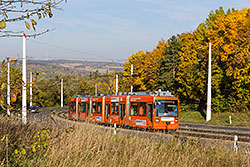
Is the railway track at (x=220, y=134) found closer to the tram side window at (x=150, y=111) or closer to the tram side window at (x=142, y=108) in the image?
the tram side window at (x=150, y=111)

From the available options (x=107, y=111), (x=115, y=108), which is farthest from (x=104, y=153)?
(x=107, y=111)

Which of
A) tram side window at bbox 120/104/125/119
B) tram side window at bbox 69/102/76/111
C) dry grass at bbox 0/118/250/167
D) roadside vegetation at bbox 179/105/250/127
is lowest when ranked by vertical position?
roadside vegetation at bbox 179/105/250/127

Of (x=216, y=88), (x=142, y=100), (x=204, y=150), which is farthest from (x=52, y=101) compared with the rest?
(x=204, y=150)

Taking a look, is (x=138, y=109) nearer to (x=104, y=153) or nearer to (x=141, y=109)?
(x=141, y=109)

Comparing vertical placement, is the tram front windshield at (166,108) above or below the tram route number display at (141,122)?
above

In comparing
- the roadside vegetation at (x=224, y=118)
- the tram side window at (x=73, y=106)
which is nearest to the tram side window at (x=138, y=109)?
the roadside vegetation at (x=224, y=118)

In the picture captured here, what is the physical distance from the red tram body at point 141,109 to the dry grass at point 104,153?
11.6m

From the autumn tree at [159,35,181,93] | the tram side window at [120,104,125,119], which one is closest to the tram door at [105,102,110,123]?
the tram side window at [120,104,125,119]

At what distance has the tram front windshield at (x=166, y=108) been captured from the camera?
25.1m

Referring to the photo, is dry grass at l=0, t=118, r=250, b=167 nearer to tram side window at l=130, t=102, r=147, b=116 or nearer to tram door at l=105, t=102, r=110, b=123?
tram side window at l=130, t=102, r=147, b=116

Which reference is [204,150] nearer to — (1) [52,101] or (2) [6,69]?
(2) [6,69]

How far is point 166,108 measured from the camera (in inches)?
1000

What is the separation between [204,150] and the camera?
31.8ft

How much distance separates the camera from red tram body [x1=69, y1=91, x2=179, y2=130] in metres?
25.1
